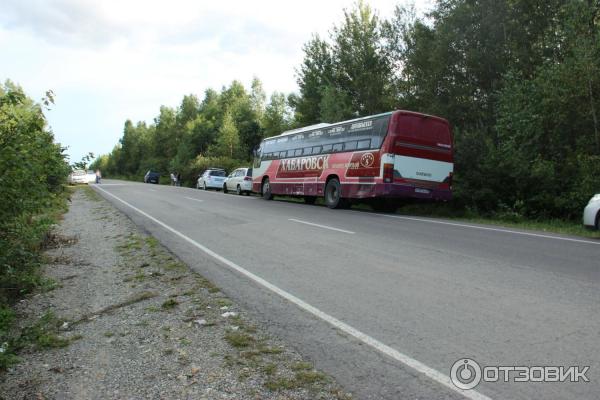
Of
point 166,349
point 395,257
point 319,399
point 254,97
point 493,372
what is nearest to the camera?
point 319,399

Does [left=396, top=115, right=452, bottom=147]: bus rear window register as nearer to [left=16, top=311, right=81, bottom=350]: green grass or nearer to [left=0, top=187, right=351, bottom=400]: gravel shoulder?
[left=0, top=187, right=351, bottom=400]: gravel shoulder

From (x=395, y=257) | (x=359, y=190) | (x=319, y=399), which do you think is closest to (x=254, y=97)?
(x=359, y=190)

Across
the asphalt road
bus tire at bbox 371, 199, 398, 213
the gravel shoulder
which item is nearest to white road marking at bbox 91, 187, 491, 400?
the asphalt road

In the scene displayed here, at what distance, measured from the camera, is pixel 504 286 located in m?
5.53

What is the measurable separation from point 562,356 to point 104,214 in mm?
14625

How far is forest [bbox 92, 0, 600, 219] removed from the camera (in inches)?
589

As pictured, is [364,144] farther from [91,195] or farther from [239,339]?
[91,195]

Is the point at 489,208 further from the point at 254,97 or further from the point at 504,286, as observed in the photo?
the point at 254,97

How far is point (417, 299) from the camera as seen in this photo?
509cm

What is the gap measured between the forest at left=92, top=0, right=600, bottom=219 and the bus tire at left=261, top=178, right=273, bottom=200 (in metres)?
8.53

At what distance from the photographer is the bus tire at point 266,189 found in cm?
2309

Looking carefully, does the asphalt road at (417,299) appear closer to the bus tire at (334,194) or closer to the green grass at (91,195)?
the bus tire at (334,194)

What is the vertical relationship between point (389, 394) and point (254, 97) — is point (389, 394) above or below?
below

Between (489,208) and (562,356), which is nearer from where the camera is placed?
(562,356)
